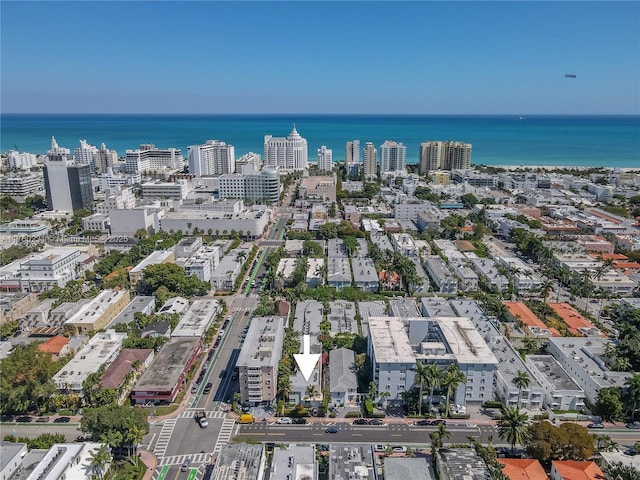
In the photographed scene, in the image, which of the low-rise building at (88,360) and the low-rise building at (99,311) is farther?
the low-rise building at (99,311)

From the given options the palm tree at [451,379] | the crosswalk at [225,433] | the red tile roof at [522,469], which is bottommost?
the crosswalk at [225,433]

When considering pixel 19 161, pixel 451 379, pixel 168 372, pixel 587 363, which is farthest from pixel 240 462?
pixel 19 161

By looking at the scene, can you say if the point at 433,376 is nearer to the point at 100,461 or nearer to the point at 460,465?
the point at 460,465

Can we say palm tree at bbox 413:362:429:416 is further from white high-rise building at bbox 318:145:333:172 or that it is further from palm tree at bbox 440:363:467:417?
white high-rise building at bbox 318:145:333:172

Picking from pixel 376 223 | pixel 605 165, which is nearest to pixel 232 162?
pixel 376 223

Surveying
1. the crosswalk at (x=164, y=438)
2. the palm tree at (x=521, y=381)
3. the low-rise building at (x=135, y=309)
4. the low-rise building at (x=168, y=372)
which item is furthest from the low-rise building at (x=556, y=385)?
the low-rise building at (x=135, y=309)

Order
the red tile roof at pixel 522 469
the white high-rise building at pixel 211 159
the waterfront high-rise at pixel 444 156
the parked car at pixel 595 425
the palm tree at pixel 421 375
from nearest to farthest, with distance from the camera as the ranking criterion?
the red tile roof at pixel 522 469 < the parked car at pixel 595 425 < the palm tree at pixel 421 375 < the white high-rise building at pixel 211 159 < the waterfront high-rise at pixel 444 156

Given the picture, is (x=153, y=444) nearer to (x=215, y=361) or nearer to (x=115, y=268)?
(x=215, y=361)

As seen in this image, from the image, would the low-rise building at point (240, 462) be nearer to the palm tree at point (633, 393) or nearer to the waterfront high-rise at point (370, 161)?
the palm tree at point (633, 393)
